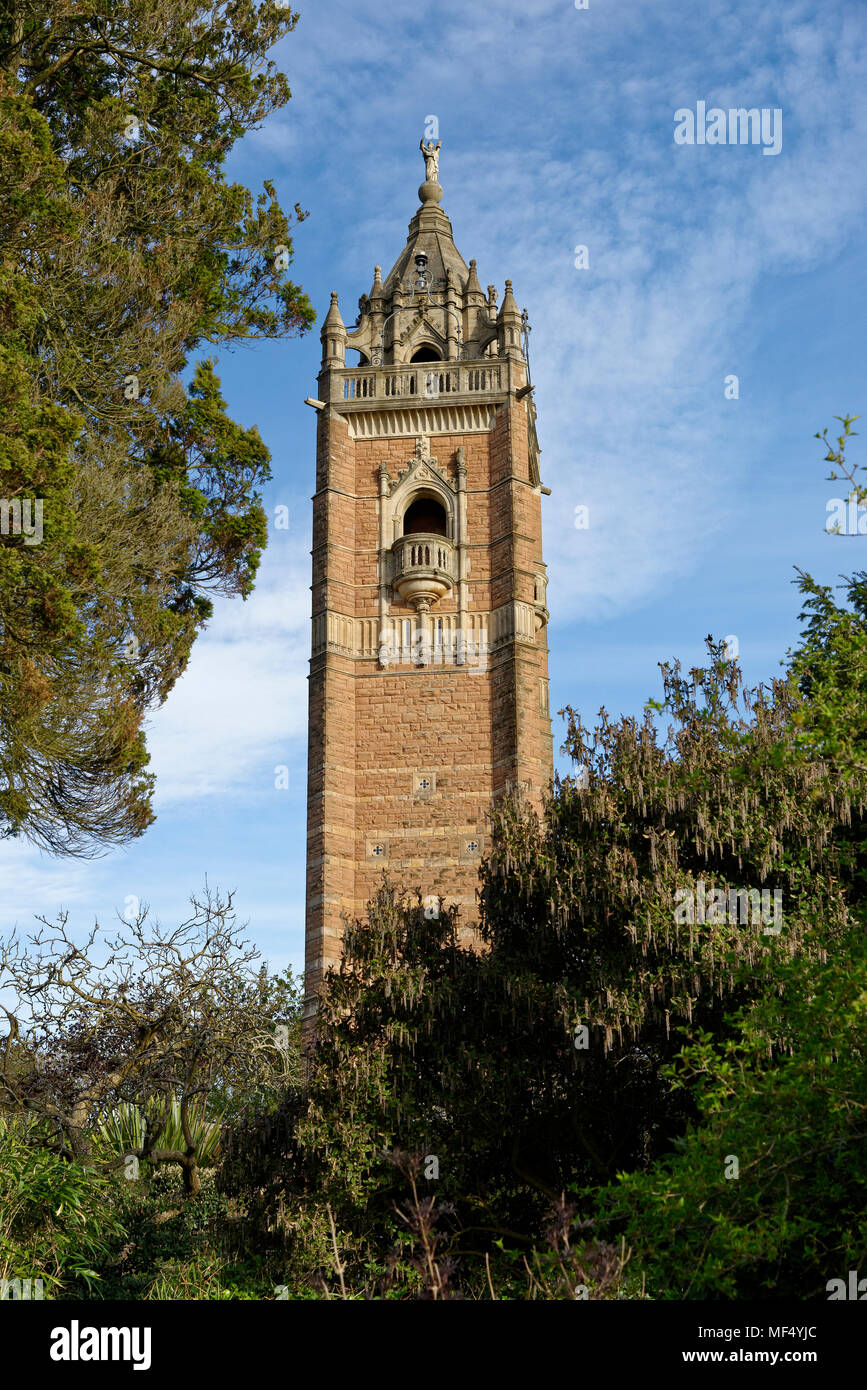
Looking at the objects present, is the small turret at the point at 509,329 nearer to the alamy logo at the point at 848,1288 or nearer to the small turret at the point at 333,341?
the small turret at the point at 333,341

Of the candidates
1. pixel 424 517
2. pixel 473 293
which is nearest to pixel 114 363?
pixel 424 517

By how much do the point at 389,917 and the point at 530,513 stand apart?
17.9 m

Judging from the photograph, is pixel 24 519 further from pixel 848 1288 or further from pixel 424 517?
pixel 424 517

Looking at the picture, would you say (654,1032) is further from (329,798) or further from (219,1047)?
(329,798)

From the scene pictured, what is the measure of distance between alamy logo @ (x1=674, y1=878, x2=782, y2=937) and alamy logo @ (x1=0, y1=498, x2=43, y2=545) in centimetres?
739

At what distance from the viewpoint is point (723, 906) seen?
1341 centimetres

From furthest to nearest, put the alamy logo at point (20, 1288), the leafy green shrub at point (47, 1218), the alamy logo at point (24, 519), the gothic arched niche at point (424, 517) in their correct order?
the gothic arched niche at point (424, 517)
the alamy logo at point (24, 519)
the leafy green shrub at point (47, 1218)
the alamy logo at point (20, 1288)

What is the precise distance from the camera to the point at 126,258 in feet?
59.5

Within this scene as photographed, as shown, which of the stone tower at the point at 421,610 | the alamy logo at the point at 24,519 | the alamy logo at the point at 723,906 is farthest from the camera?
the stone tower at the point at 421,610
